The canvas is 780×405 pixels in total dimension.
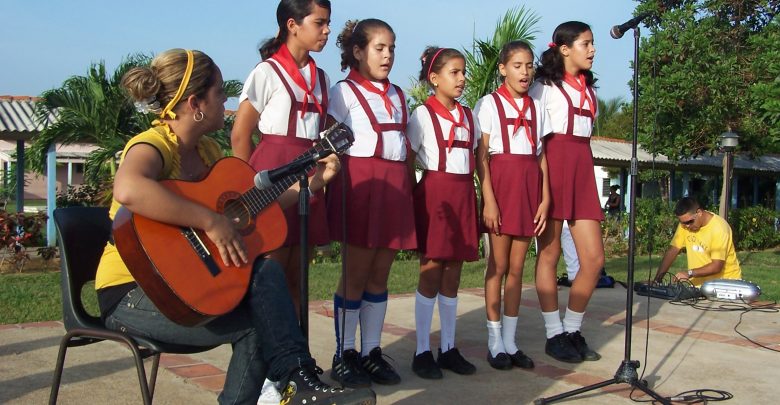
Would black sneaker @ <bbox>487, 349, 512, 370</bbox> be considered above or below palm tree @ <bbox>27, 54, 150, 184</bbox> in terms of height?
below

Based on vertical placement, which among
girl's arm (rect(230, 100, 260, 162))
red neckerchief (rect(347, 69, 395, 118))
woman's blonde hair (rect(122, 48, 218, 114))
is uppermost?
red neckerchief (rect(347, 69, 395, 118))

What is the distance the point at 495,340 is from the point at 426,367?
0.57 metres

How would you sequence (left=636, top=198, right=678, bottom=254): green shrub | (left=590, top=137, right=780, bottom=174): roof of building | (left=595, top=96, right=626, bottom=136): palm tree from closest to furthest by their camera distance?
(left=636, top=198, right=678, bottom=254): green shrub → (left=590, top=137, right=780, bottom=174): roof of building → (left=595, top=96, right=626, bottom=136): palm tree

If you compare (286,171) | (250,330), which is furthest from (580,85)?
(250,330)

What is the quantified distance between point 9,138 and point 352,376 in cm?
1323

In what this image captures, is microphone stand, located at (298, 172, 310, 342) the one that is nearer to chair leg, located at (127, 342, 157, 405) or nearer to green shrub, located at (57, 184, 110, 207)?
chair leg, located at (127, 342, 157, 405)

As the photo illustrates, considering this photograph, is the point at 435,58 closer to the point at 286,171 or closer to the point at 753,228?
the point at 286,171

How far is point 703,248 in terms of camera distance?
8.30 metres

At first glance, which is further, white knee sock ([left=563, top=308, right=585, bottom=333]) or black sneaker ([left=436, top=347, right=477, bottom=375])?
white knee sock ([left=563, top=308, right=585, bottom=333])

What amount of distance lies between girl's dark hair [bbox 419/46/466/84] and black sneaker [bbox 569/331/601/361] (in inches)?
77.2

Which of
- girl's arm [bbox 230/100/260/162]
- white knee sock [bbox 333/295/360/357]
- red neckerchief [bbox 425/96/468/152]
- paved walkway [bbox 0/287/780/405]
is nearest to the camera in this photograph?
girl's arm [bbox 230/100/260/162]

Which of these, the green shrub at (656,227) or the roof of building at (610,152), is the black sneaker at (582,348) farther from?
the green shrub at (656,227)

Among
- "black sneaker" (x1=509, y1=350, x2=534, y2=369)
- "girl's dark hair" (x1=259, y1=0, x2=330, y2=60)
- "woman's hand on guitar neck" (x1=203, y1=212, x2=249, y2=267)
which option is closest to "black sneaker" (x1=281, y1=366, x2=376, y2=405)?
"woman's hand on guitar neck" (x1=203, y1=212, x2=249, y2=267)

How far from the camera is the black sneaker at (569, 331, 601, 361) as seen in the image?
509 centimetres
